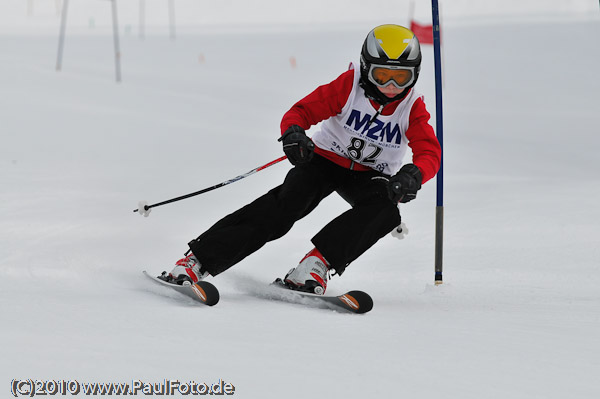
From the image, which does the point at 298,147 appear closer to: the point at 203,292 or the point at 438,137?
the point at 203,292

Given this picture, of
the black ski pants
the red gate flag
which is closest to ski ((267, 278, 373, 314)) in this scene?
the black ski pants

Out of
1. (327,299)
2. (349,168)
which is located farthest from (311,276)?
(349,168)

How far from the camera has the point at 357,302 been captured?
9.70 ft

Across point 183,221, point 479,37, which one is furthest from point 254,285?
point 479,37

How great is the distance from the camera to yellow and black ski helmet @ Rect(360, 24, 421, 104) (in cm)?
334

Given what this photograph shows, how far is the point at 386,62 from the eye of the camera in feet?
10.9

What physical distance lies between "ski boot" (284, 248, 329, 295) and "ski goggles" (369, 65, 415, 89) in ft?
2.54

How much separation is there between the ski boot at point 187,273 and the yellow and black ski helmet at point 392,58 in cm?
108

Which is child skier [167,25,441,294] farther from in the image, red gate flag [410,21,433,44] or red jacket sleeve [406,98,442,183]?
red gate flag [410,21,433,44]

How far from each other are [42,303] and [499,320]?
1648 millimetres

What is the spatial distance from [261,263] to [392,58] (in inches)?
64.4

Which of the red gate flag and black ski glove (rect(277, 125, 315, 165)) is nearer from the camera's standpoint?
black ski glove (rect(277, 125, 315, 165))

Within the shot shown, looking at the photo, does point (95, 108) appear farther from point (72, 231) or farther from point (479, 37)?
point (479, 37)

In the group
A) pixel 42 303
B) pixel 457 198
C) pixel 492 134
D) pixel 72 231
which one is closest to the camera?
pixel 42 303
